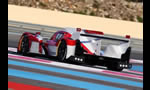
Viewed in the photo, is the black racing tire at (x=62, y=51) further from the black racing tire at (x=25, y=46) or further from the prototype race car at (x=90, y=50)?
the black racing tire at (x=25, y=46)

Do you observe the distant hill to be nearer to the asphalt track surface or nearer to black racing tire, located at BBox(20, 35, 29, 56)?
black racing tire, located at BBox(20, 35, 29, 56)

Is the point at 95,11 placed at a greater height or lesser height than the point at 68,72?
greater

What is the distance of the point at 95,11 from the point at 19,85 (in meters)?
37.6

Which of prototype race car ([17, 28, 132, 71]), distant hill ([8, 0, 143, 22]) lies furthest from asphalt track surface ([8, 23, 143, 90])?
distant hill ([8, 0, 143, 22])

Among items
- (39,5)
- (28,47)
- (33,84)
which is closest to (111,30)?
Result: (39,5)

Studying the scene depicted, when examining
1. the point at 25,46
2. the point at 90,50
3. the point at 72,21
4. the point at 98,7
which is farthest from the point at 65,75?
the point at 98,7

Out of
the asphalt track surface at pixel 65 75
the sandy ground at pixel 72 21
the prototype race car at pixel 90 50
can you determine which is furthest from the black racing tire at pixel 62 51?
the sandy ground at pixel 72 21

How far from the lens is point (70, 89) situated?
980 centimetres

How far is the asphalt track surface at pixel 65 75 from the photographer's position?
10.4 meters

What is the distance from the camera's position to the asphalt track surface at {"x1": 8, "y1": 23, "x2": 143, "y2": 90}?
10445mm

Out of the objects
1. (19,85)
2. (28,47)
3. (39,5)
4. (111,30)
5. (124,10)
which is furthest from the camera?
(124,10)

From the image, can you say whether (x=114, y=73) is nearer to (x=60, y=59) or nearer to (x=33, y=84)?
(x=60, y=59)

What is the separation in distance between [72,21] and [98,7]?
1466 cm

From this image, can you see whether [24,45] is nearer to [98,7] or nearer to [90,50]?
[90,50]
